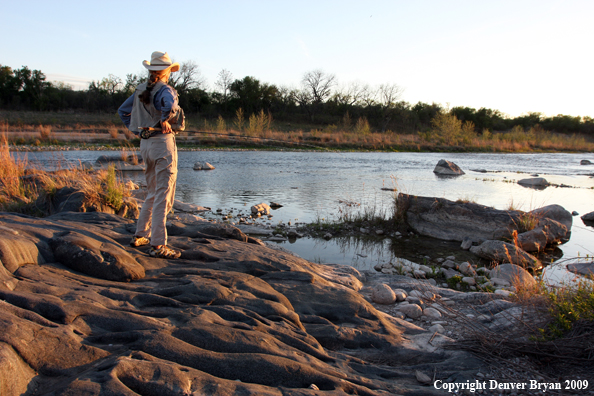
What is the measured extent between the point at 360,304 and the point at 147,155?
8.76ft

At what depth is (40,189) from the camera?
23.2 ft

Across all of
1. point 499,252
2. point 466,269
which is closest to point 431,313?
point 466,269

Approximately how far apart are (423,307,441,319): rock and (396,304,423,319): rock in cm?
5

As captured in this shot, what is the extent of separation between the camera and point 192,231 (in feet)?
17.4

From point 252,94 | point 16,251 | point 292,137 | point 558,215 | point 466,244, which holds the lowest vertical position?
point 466,244

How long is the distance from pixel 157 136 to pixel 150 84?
1.75 ft

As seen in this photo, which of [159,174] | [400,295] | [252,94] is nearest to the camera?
[159,174]

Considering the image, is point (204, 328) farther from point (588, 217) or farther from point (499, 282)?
point (588, 217)

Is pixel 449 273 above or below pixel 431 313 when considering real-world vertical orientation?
below

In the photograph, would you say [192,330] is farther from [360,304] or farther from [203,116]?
[203,116]

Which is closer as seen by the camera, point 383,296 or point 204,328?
point 204,328

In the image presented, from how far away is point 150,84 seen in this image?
3953 mm

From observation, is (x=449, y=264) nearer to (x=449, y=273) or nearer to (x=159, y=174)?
(x=449, y=273)

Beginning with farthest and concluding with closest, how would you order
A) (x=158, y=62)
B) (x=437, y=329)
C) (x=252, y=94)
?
1. (x=252, y=94)
2. (x=158, y=62)
3. (x=437, y=329)
